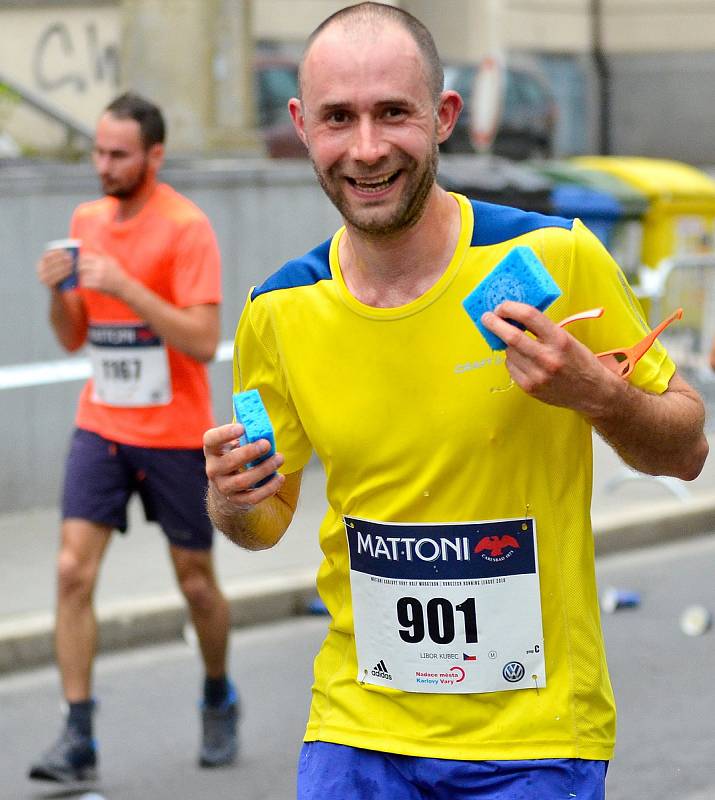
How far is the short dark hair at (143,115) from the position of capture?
18.9 feet

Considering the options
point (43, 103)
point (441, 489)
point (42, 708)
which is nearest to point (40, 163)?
point (43, 103)

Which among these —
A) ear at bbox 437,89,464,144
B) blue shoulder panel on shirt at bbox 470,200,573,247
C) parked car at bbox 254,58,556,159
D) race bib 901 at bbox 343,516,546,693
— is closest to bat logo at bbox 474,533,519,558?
race bib 901 at bbox 343,516,546,693

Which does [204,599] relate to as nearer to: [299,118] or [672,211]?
[299,118]

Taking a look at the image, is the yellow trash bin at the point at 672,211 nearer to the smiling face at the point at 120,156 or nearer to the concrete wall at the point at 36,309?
the concrete wall at the point at 36,309

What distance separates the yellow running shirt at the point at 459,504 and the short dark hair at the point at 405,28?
241 mm

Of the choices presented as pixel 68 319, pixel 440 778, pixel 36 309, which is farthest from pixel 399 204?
pixel 36 309

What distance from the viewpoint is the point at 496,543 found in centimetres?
283

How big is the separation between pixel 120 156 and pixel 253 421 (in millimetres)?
3187

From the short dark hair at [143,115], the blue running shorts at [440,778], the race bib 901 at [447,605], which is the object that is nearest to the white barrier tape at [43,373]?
the short dark hair at [143,115]

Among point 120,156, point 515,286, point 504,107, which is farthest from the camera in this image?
point 504,107

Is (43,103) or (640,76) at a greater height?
(43,103)

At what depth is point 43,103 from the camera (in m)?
10.9

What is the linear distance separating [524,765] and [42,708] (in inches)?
149

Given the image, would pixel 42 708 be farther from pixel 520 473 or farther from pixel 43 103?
pixel 43 103
